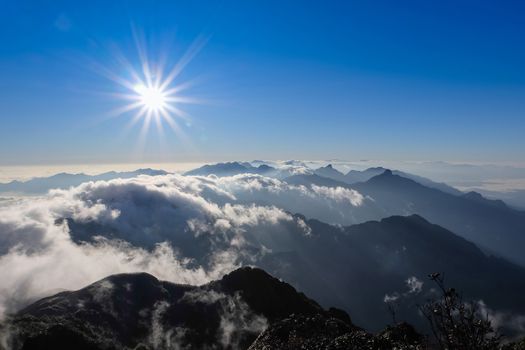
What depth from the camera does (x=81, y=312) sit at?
19988 centimetres

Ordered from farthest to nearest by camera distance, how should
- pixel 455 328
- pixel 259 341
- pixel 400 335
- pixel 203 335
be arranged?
pixel 203 335 < pixel 259 341 < pixel 400 335 < pixel 455 328

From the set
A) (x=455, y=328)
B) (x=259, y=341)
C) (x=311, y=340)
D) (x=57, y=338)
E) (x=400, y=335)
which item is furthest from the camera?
(x=57, y=338)

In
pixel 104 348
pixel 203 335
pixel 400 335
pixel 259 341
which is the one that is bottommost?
pixel 203 335

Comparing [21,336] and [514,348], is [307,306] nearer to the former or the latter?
[21,336]

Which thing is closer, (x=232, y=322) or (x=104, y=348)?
(x=104, y=348)

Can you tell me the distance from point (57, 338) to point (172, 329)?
256 ft

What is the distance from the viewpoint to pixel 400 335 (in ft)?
221

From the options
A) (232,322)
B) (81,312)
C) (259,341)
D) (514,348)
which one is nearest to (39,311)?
(81,312)

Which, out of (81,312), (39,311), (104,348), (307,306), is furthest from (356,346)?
(39,311)

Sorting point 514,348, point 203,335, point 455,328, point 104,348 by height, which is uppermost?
point 455,328

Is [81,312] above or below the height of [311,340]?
below

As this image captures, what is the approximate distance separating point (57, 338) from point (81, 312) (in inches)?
3167

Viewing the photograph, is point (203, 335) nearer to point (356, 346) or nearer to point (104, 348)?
Answer: point (104, 348)

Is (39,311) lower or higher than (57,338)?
lower
